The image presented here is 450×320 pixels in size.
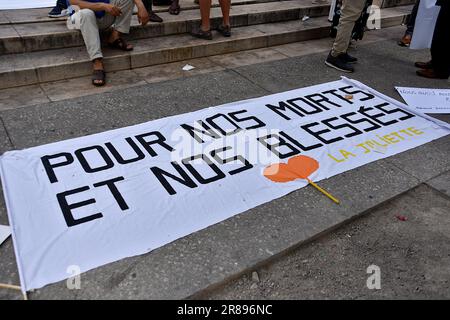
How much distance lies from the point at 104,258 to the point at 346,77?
352 centimetres

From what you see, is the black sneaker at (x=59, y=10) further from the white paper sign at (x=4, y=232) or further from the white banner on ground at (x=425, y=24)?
the white banner on ground at (x=425, y=24)

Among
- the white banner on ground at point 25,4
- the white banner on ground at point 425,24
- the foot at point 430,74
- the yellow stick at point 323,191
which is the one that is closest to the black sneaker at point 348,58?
the white banner on ground at point 425,24

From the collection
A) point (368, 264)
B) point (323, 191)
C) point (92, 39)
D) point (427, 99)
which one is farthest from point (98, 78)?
point (427, 99)

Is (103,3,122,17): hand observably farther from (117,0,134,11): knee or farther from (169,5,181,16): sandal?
(169,5,181,16): sandal

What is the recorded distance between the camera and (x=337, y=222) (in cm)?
237

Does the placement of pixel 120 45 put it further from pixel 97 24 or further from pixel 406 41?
pixel 406 41

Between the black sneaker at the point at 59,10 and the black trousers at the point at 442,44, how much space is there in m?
4.29

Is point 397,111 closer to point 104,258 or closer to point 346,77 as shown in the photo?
point 346,77

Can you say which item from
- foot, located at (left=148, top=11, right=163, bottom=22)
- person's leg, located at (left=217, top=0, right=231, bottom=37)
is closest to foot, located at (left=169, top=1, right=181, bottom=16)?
foot, located at (left=148, top=11, right=163, bottom=22)

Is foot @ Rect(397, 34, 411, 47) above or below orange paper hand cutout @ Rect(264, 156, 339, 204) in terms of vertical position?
above

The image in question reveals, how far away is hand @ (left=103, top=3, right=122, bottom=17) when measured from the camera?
3648mm

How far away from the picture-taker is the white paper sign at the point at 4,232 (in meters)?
2.05

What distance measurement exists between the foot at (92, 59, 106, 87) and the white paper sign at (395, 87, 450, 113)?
10.4 feet

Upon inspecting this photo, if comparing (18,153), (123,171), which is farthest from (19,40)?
(123,171)
